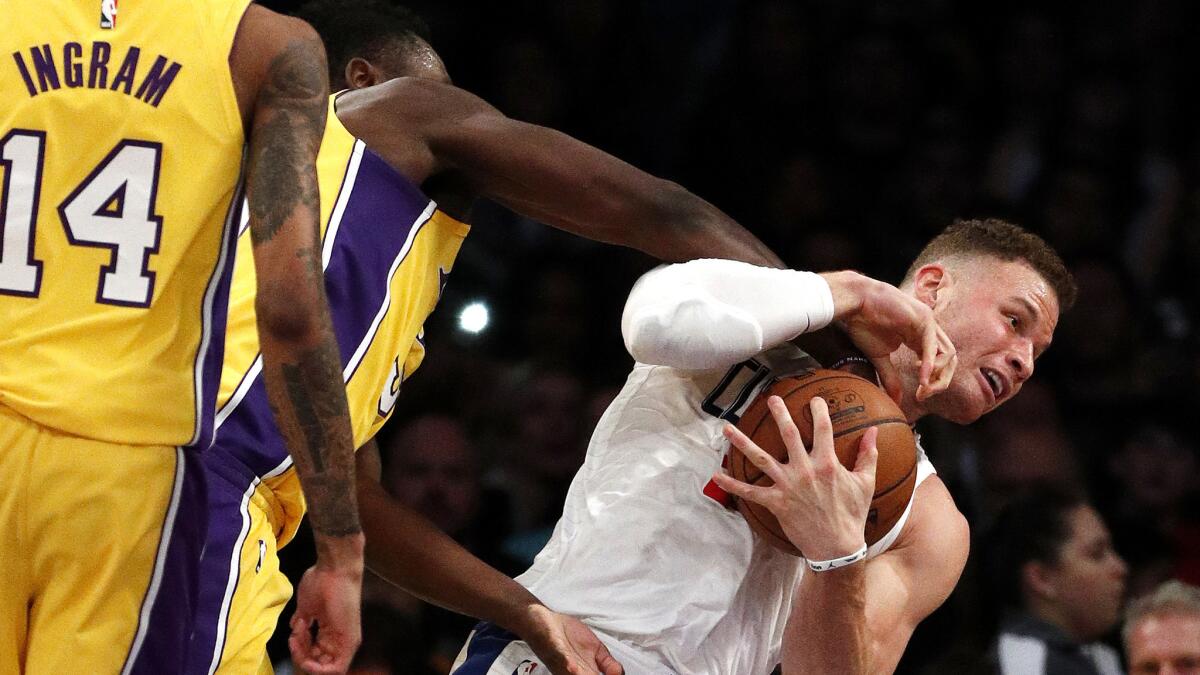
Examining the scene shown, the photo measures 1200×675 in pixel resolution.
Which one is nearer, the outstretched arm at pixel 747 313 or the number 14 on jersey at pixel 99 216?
the number 14 on jersey at pixel 99 216

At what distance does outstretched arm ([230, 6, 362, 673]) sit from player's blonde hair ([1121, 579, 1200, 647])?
287 centimetres

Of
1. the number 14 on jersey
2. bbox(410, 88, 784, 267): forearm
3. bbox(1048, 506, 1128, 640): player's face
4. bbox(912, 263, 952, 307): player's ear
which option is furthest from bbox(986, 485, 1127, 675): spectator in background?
the number 14 on jersey

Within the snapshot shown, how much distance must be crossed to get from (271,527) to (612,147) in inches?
160

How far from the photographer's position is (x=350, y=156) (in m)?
3.00

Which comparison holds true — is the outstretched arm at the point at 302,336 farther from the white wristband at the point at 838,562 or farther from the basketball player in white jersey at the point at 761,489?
the white wristband at the point at 838,562

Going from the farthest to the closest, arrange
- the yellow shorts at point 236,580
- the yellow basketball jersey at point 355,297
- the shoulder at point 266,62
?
the yellow basketball jersey at point 355,297, the yellow shorts at point 236,580, the shoulder at point 266,62

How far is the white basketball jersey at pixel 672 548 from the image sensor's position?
10.2ft

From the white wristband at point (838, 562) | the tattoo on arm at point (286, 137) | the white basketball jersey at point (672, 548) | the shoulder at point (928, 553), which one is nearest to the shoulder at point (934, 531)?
the shoulder at point (928, 553)

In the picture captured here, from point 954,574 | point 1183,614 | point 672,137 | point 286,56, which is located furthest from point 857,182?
point 286,56

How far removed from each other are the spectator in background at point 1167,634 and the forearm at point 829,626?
1.63 meters

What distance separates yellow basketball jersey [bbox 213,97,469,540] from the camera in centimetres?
286

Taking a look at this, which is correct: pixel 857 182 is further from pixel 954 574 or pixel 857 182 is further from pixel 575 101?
pixel 954 574

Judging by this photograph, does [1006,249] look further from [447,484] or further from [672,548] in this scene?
[447,484]

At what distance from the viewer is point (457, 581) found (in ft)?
10.5
